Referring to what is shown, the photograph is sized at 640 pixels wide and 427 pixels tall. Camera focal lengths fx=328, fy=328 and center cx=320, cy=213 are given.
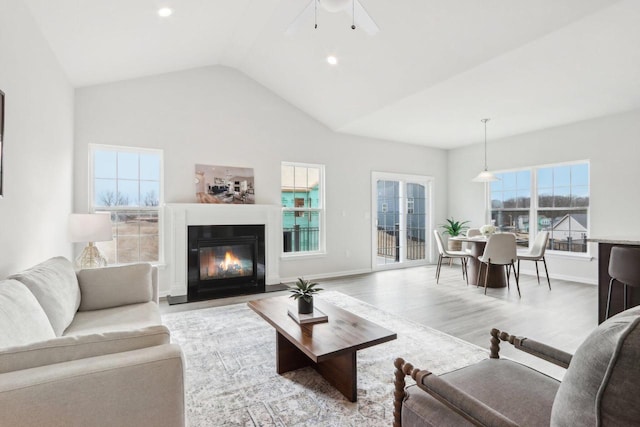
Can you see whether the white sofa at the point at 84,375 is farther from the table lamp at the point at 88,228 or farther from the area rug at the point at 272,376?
the table lamp at the point at 88,228

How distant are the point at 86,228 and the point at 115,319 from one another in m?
1.63

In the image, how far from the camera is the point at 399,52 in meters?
3.73

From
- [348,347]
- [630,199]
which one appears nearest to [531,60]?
[630,199]

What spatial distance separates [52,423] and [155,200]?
3.99 meters

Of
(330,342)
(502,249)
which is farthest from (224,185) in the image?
(502,249)

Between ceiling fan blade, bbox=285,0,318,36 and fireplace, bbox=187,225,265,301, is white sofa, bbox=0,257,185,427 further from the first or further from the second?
fireplace, bbox=187,225,265,301

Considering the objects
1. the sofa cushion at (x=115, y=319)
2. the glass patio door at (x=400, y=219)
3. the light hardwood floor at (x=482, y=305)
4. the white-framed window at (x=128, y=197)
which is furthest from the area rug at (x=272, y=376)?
the glass patio door at (x=400, y=219)

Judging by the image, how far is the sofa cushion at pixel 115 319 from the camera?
2092mm

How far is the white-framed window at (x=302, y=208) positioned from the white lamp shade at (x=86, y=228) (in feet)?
8.82

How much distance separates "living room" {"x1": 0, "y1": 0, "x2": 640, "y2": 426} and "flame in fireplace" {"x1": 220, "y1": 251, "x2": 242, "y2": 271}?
0.67 m

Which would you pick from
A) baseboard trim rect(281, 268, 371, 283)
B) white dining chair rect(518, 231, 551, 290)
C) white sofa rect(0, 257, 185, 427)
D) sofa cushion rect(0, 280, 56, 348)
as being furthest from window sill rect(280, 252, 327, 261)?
white sofa rect(0, 257, 185, 427)

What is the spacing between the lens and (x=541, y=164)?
19.4 ft

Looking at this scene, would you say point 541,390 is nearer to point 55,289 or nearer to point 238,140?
point 55,289

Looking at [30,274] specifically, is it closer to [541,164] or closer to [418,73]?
[418,73]
